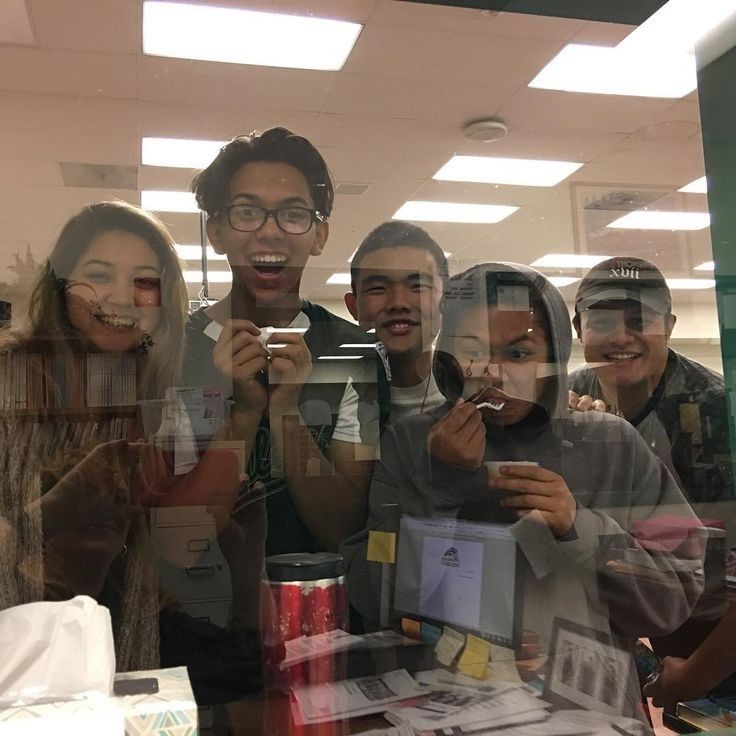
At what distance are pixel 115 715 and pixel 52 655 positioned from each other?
0.11m

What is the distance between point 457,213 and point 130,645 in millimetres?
975

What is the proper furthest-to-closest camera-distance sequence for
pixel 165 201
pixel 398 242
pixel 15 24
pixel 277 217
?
pixel 398 242 → pixel 277 217 → pixel 165 201 → pixel 15 24

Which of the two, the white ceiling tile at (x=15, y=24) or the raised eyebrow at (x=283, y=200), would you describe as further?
the raised eyebrow at (x=283, y=200)

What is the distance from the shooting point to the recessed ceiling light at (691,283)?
1248mm

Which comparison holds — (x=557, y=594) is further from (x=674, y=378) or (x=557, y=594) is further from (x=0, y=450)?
(x=0, y=450)

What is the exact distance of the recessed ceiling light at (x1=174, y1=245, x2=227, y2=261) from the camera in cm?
110

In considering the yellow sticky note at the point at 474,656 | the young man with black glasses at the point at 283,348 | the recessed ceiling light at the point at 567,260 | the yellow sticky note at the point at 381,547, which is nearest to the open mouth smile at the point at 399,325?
the young man with black glasses at the point at 283,348

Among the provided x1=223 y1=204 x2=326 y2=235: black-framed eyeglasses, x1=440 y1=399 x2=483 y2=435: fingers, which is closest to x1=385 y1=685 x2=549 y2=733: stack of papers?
x1=440 y1=399 x2=483 y2=435: fingers

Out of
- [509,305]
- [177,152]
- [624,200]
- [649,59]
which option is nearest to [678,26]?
[649,59]

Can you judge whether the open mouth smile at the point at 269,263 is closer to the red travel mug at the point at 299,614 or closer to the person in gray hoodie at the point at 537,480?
the person in gray hoodie at the point at 537,480

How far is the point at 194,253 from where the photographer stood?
3.66ft

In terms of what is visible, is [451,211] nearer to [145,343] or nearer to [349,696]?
[145,343]

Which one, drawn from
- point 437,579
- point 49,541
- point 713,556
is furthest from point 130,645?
point 713,556

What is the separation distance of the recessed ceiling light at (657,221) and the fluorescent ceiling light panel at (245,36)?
0.70 meters
